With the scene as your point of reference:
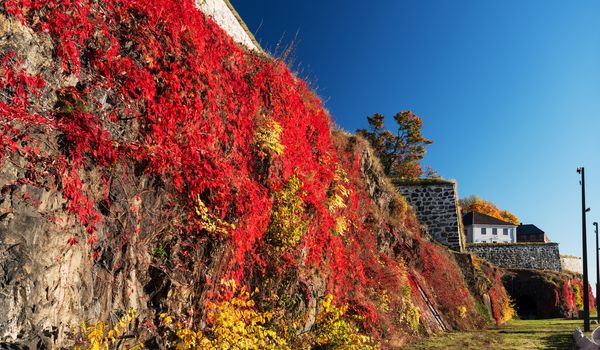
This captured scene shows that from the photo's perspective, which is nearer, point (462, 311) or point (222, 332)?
point (222, 332)

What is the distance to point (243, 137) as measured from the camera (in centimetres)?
793

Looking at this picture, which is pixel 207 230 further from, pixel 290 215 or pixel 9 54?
pixel 9 54

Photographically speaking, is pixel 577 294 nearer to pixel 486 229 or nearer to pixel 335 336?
pixel 335 336

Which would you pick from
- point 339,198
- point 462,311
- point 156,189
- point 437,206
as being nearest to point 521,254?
point 437,206

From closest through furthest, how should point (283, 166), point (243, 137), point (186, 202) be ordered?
1. point (186, 202)
2. point (243, 137)
3. point (283, 166)

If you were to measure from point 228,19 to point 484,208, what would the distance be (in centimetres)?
7652

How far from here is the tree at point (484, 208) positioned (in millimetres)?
77438

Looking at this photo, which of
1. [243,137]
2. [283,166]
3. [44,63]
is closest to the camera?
[44,63]

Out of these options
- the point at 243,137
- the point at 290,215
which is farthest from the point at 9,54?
the point at 290,215

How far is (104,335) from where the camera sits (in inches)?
184

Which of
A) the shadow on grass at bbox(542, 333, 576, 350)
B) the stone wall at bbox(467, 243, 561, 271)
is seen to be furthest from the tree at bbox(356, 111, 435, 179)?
the shadow on grass at bbox(542, 333, 576, 350)

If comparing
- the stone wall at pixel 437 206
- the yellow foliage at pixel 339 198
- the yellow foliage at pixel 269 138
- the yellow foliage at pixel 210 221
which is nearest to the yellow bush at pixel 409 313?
the yellow foliage at pixel 339 198

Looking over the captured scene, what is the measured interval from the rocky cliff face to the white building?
60.5m

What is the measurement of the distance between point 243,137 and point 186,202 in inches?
81.8
